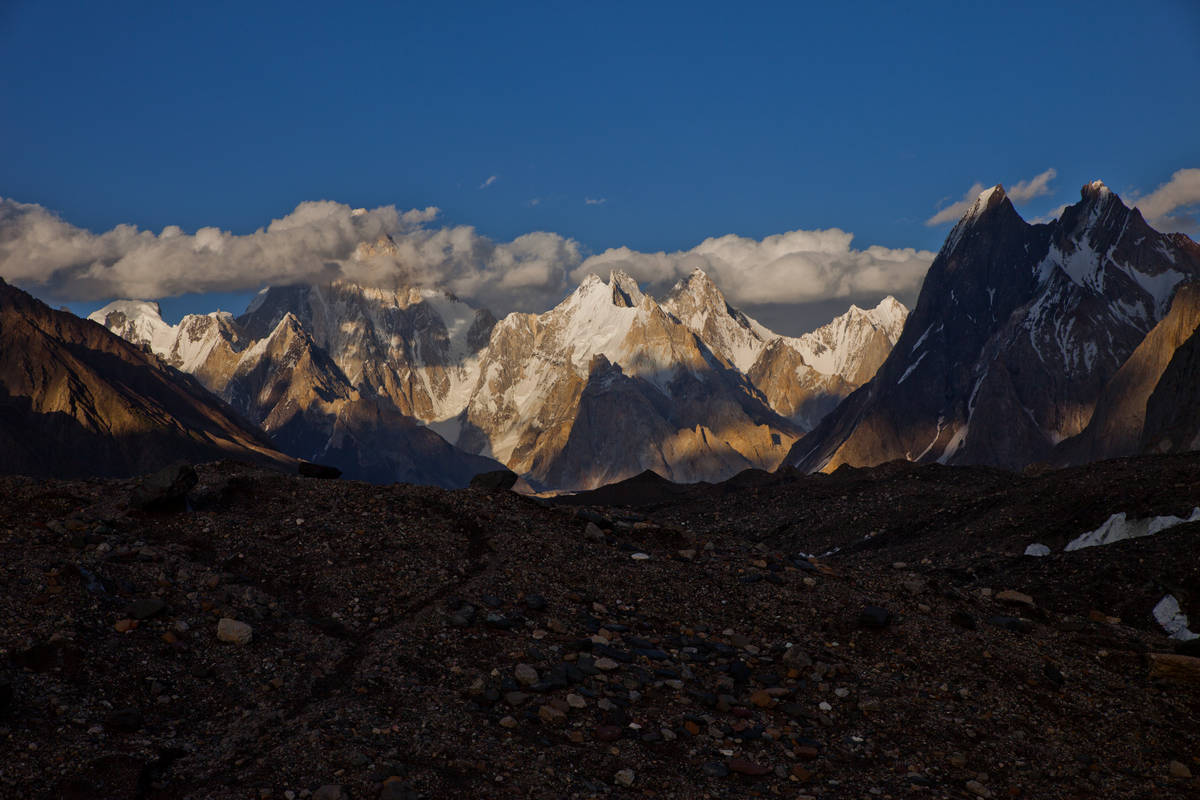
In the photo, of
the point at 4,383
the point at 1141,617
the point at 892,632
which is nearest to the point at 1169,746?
the point at 892,632

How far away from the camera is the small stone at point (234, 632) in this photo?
14594mm

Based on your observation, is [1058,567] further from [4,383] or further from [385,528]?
[4,383]

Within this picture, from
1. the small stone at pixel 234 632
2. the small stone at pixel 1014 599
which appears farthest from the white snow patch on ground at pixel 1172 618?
the small stone at pixel 234 632

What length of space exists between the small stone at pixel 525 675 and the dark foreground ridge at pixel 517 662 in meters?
0.06

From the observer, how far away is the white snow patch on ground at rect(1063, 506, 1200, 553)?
29.2 metres

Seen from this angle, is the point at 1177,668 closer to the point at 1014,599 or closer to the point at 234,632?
the point at 1014,599

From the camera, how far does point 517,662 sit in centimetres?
1488

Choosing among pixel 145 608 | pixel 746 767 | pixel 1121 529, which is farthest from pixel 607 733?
pixel 1121 529

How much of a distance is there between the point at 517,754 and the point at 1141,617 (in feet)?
57.8

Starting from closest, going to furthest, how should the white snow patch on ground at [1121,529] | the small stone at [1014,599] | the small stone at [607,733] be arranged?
the small stone at [607,733], the small stone at [1014,599], the white snow patch on ground at [1121,529]

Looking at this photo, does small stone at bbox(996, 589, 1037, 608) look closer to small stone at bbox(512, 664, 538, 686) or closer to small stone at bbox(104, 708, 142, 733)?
small stone at bbox(512, 664, 538, 686)

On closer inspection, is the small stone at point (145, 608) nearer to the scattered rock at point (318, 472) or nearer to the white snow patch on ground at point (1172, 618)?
the scattered rock at point (318, 472)

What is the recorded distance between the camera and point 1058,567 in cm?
2606

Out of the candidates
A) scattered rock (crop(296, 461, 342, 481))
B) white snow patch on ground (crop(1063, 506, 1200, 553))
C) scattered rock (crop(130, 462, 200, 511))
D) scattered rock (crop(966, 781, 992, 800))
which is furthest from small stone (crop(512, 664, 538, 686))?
white snow patch on ground (crop(1063, 506, 1200, 553))
